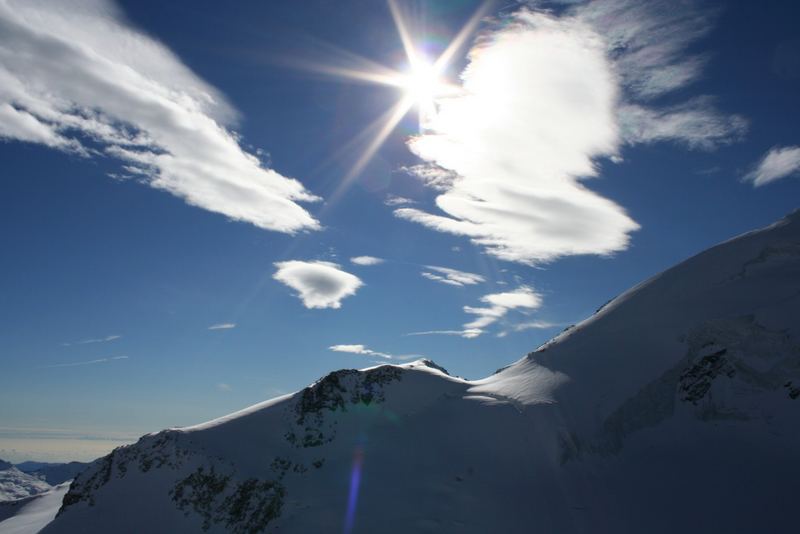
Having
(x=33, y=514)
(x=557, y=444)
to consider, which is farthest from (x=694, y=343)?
(x=33, y=514)

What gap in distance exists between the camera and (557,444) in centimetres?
3425

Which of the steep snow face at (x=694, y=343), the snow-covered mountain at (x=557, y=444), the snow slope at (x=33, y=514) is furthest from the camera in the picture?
the snow slope at (x=33, y=514)

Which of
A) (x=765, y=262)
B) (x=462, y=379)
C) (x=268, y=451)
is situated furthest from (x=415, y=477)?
(x=765, y=262)

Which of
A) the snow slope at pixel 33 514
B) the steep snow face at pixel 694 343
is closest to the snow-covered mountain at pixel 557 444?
the steep snow face at pixel 694 343

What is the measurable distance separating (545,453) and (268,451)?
22.0 meters

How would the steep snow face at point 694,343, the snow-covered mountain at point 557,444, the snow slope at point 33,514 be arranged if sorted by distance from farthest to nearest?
1. the snow slope at point 33,514
2. the steep snow face at point 694,343
3. the snow-covered mountain at point 557,444

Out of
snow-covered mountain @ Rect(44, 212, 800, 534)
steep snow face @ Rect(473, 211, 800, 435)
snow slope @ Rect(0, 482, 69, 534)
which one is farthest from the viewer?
snow slope @ Rect(0, 482, 69, 534)

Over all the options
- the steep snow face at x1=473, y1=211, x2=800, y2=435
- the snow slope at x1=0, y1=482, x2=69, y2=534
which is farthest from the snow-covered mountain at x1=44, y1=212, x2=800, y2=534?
the snow slope at x1=0, y1=482, x2=69, y2=534

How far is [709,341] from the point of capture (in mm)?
34312

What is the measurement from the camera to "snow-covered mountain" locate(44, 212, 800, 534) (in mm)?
28203

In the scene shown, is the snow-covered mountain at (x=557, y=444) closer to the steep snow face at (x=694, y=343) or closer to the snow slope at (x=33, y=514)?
the steep snow face at (x=694, y=343)

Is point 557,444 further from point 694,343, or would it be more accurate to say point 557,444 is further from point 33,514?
point 33,514

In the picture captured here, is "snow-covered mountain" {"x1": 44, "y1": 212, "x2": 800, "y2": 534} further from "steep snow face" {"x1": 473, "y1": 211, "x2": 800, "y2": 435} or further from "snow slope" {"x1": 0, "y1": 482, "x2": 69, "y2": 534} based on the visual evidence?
"snow slope" {"x1": 0, "y1": 482, "x2": 69, "y2": 534}

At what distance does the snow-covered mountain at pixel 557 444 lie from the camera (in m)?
28.2
